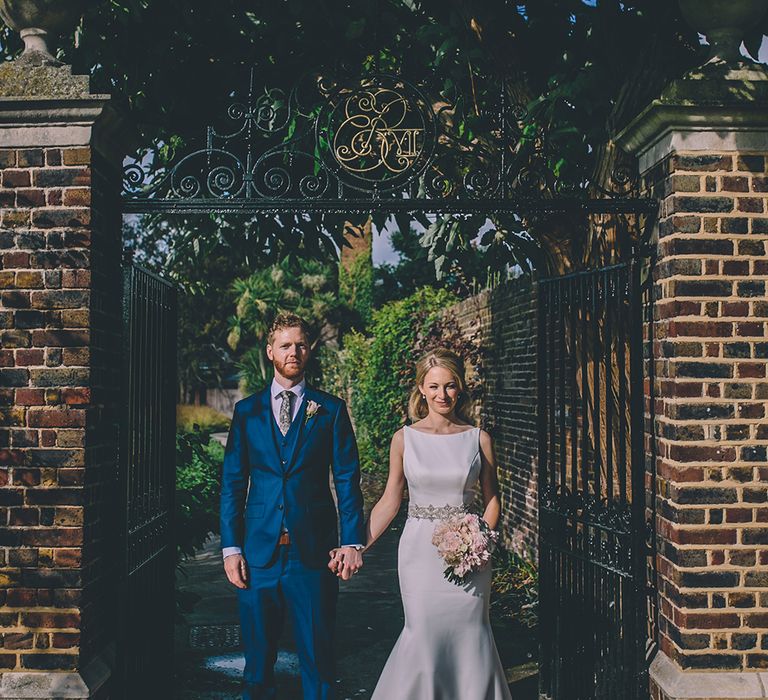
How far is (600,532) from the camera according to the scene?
4.77 metres

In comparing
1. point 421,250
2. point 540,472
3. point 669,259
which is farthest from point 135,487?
point 421,250

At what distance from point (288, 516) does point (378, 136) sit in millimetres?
2112

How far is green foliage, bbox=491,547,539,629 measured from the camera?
A: 7844mm

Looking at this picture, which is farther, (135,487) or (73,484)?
(135,487)

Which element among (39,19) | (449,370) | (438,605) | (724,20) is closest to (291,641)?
(438,605)

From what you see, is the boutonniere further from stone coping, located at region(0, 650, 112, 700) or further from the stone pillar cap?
the stone pillar cap

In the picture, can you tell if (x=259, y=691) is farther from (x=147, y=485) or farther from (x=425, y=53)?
(x=425, y=53)

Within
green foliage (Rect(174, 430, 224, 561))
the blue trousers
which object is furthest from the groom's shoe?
green foliage (Rect(174, 430, 224, 561))

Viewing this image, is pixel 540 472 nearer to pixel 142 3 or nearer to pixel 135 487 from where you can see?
pixel 135 487

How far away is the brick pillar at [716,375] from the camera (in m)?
4.26

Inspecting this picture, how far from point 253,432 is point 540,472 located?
1.78 m

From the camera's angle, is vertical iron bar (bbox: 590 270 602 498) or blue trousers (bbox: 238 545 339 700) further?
vertical iron bar (bbox: 590 270 602 498)

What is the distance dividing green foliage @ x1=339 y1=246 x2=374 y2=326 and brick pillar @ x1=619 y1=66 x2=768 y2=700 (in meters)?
33.4

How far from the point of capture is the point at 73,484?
425cm
